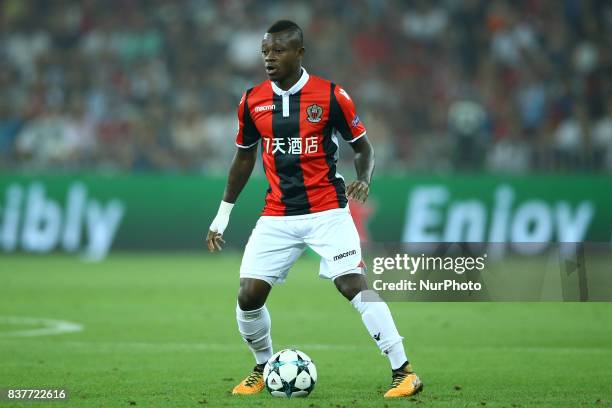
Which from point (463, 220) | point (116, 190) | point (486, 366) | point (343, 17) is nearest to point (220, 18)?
point (343, 17)

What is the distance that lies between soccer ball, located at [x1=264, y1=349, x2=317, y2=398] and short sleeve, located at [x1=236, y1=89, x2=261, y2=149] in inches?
57.3

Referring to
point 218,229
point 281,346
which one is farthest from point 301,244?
point 281,346

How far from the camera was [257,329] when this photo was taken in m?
7.94

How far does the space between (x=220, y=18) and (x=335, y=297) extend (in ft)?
35.7

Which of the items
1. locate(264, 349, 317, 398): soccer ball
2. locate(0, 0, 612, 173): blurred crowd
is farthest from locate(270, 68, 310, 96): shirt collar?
locate(0, 0, 612, 173): blurred crowd

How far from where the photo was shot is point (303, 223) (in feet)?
25.5

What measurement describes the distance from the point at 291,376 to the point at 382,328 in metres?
0.66

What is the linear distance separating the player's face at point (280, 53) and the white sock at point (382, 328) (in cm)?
153

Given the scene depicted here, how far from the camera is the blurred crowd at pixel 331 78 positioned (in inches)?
838

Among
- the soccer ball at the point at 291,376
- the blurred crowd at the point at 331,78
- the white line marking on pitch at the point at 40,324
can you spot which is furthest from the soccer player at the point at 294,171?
the blurred crowd at the point at 331,78

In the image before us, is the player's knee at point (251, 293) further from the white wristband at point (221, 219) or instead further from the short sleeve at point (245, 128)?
the short sleeve at point (245, 128)

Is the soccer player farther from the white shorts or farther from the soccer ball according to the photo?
the soccer ball

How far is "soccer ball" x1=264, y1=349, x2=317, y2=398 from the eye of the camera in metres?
7.59

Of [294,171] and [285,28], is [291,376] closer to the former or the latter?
[294,171]
